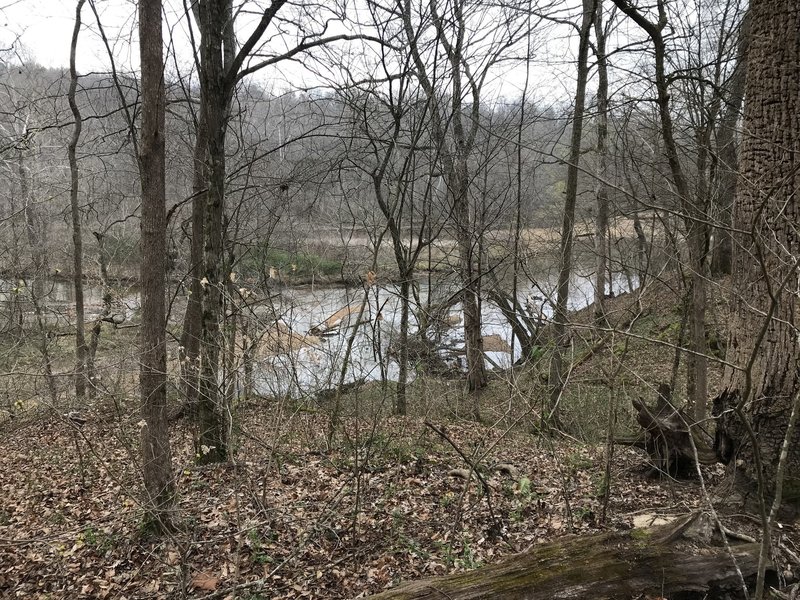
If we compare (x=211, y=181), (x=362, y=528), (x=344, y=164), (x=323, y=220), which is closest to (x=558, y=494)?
(x=362, y=528)

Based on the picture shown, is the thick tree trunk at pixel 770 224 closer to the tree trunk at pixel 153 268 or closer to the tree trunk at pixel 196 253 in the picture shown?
the tree trunk at pixel 153 268

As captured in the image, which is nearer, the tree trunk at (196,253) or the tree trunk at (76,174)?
the tree trunk at (196,253)

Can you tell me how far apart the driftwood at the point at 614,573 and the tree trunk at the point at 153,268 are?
2415 millimetres

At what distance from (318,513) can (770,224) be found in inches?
167

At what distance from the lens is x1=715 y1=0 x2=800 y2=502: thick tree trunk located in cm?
341

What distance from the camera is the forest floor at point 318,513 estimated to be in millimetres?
4043

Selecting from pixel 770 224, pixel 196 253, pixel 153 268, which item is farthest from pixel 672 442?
pixel 196 253

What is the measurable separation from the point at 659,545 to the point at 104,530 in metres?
4.60

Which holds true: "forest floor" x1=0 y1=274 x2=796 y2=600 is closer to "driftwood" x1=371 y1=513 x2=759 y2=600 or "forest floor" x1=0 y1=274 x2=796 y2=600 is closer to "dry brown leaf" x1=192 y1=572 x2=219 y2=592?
"dry brown leaf" x1=192 y1=572 x2=219 y2=592

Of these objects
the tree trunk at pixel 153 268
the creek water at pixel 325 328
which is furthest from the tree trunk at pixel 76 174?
the tree trunk at pixel 153 268

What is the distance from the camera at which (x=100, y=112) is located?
9211mm

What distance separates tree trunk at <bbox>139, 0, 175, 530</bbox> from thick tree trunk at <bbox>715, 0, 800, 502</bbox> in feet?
14.1

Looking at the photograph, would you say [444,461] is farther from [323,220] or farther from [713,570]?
[323,220]

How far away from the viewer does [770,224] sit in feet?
10.8
